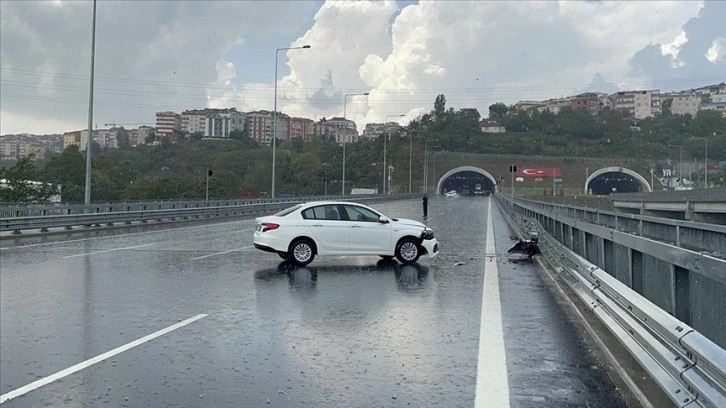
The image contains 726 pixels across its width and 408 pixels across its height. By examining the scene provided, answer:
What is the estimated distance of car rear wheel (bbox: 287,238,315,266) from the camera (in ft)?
49.9

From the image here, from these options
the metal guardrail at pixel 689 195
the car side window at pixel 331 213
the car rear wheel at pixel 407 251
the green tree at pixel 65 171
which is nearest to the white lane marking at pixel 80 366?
the car side window at pixel 331 213

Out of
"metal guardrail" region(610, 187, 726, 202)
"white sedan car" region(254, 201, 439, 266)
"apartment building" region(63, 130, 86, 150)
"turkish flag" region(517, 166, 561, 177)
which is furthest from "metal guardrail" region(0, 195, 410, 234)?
"apartment building" region(63, 130, 86, 150)

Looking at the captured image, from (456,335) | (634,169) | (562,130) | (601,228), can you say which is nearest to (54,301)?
(456,335)

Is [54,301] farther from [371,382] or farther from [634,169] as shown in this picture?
[634,169]

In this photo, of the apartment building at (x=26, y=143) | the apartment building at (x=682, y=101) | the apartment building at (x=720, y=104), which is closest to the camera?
the apartment building at (x=720, y=104)

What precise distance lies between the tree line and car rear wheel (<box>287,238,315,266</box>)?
32.5 metres

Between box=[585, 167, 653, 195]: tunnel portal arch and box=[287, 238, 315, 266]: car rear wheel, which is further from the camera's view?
box=[585, 167, 653, 195]: tunnel portal arch

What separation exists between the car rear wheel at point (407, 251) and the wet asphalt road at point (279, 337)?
0.97 m

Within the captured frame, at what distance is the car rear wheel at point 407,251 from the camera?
1584cm

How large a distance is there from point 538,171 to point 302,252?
431 ft

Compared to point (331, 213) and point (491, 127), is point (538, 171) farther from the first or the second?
point (331, 213)

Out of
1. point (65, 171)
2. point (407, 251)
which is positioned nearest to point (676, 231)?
point (407, 251)

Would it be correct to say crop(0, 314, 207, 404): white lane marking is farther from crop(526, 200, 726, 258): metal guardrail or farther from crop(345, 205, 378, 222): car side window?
crop(345, 205, 378, 222): car side window

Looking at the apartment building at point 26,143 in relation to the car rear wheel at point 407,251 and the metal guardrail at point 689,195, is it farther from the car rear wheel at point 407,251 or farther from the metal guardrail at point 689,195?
the car rear wheel at point 407,251
